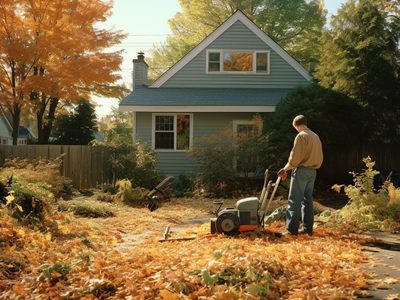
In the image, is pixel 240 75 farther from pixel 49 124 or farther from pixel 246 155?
pixel 49 124

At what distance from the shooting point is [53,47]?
1900 cm

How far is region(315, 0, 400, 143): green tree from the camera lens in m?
14.0

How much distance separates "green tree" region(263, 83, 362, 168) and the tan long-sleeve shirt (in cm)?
667

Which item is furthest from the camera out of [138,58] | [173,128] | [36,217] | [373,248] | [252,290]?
[138,58]

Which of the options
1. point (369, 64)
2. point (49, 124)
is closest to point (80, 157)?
point (49, 124)

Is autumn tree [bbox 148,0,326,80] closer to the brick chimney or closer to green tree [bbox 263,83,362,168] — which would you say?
the brick chimney

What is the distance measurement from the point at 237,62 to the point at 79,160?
797 centimetres

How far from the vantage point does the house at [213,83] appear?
17.4 metres

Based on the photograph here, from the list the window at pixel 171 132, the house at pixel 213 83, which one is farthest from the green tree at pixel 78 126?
the window at pixel 171 132

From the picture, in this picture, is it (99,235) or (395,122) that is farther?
(395,122)

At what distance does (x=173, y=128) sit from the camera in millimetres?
17547

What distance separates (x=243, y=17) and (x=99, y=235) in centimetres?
1356

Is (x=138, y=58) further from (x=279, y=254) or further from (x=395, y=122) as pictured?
(x=279, y=254)

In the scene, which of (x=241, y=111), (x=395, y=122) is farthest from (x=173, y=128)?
(x=395, y=122)
